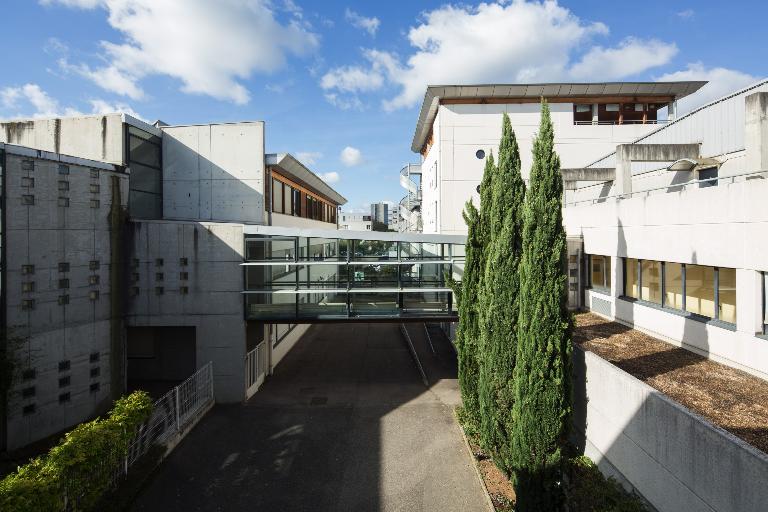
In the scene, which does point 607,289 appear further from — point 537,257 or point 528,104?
point 528,104

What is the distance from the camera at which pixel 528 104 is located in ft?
86.6

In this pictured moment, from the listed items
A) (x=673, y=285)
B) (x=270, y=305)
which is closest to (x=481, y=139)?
(x=673, y=285)

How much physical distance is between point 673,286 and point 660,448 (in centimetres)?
724

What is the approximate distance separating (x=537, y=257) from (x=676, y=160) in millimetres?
9153

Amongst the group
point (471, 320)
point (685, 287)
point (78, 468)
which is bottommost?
point (78, 468)

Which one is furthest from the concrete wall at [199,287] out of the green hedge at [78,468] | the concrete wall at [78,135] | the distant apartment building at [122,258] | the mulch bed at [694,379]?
the mulch bed at [694,379]

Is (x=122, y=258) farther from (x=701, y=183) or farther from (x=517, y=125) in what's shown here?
(x=517, y=125)

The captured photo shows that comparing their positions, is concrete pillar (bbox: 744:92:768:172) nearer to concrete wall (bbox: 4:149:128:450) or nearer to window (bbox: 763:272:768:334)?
window (bbox: 763:272:768:334)

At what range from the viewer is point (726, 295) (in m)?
10.5

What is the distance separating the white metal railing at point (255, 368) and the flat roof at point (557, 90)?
60.7 ft

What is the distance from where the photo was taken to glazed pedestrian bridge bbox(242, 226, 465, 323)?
15734 mm

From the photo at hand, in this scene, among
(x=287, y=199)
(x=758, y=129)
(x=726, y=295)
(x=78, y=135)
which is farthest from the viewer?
(x=287, y=199)

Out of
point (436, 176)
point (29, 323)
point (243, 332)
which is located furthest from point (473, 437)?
point (436, 176)

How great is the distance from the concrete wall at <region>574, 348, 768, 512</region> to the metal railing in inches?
435
